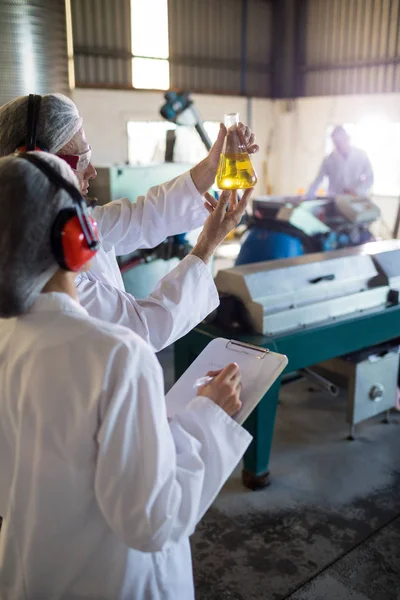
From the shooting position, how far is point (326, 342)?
2.23 m

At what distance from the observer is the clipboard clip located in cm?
101

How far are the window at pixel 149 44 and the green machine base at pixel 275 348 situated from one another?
5.75 m

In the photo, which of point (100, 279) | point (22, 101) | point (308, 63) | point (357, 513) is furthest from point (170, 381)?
point (308, 63)

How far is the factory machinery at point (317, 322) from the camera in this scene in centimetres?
210

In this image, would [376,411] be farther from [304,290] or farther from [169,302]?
[169,302]

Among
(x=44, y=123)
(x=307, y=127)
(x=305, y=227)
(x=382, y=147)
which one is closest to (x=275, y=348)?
(x=44, y=123)

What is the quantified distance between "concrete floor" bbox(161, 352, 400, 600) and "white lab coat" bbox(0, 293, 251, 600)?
3.18 feet

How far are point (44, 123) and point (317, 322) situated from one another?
145 centimetres

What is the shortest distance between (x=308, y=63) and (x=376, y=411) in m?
6.82

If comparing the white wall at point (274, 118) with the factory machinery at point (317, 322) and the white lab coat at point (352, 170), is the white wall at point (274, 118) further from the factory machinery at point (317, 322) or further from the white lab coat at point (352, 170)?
the factory machinery at point (317, 322)

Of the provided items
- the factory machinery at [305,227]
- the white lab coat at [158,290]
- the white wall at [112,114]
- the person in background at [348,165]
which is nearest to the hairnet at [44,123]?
the white lab coat at [158,290]

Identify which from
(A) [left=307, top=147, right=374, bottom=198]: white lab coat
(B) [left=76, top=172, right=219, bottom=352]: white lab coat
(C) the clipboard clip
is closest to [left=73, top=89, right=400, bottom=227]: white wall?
(A) [left=307, top=147, right=374, bottom=198]: white lab coat

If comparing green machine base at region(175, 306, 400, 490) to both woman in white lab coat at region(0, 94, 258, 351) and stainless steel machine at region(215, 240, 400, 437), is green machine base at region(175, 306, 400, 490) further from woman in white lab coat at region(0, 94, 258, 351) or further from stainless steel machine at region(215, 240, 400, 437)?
woman in white lab coat at region(0, 94, 258, 351)

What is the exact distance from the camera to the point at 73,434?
2.37 feet
